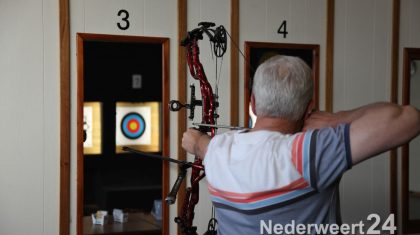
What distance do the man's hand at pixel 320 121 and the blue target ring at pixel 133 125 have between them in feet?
16.5

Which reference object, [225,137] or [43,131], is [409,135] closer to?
[225,137]

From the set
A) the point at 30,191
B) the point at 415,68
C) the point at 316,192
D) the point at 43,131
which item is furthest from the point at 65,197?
the point at 415,68

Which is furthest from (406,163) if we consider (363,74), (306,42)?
(306,42)

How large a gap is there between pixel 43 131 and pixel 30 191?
0.37m

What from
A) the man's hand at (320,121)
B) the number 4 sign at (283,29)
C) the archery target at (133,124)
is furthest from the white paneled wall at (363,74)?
the archery target at (133,124)

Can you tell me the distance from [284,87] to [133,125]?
17.2 ft

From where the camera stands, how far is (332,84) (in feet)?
11.5

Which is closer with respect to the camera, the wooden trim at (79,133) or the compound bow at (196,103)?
the compound bow at (196,103)

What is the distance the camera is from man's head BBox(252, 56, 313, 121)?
1152 millimetres

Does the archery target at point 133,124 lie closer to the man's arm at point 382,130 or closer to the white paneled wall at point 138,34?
the white paneled wall at point 138,34

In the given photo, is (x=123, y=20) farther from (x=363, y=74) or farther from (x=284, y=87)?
(x=284, y=87)

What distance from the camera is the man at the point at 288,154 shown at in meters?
1.06

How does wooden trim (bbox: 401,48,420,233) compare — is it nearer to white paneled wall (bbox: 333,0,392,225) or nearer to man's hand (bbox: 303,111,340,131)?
white paneled wall (bbox: 333,0,392,225)

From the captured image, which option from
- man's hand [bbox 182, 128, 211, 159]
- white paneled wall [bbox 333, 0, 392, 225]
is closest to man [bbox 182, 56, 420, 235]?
man's hand [bbox 182, 128, 211, 159]
